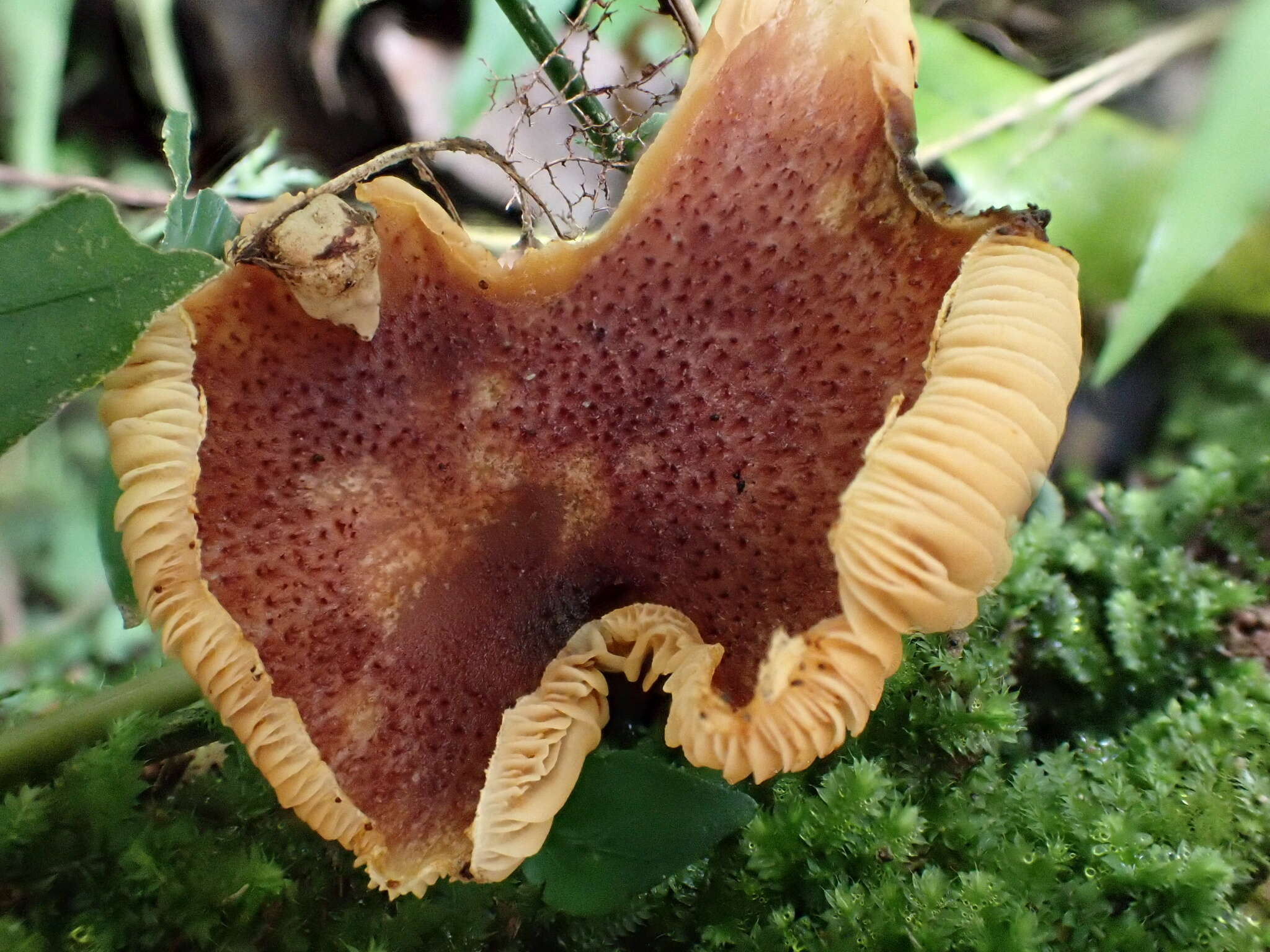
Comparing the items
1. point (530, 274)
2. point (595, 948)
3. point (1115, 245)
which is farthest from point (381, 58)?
point (595, 948)

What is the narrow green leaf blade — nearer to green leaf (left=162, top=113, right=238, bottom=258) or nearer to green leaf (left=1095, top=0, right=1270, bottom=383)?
green leaf (left=162, top=113, right=238, bottom=258)

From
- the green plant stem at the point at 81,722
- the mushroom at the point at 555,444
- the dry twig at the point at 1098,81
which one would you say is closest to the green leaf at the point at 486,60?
the mushroom at the point at 555,444

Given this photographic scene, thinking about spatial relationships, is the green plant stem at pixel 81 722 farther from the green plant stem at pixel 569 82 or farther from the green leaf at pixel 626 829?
the green plant stem at pixel 569 82

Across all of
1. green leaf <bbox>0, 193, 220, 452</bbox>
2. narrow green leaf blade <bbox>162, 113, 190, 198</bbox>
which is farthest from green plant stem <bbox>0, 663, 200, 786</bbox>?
narrow green leaf blade <bbox>162, 113, 190, 198</bbox>

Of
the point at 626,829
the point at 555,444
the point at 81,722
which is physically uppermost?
the point at 81,722

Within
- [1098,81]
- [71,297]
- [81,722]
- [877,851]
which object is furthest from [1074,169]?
[81,722]

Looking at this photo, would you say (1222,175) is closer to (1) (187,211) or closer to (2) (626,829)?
(2) (626,829)
